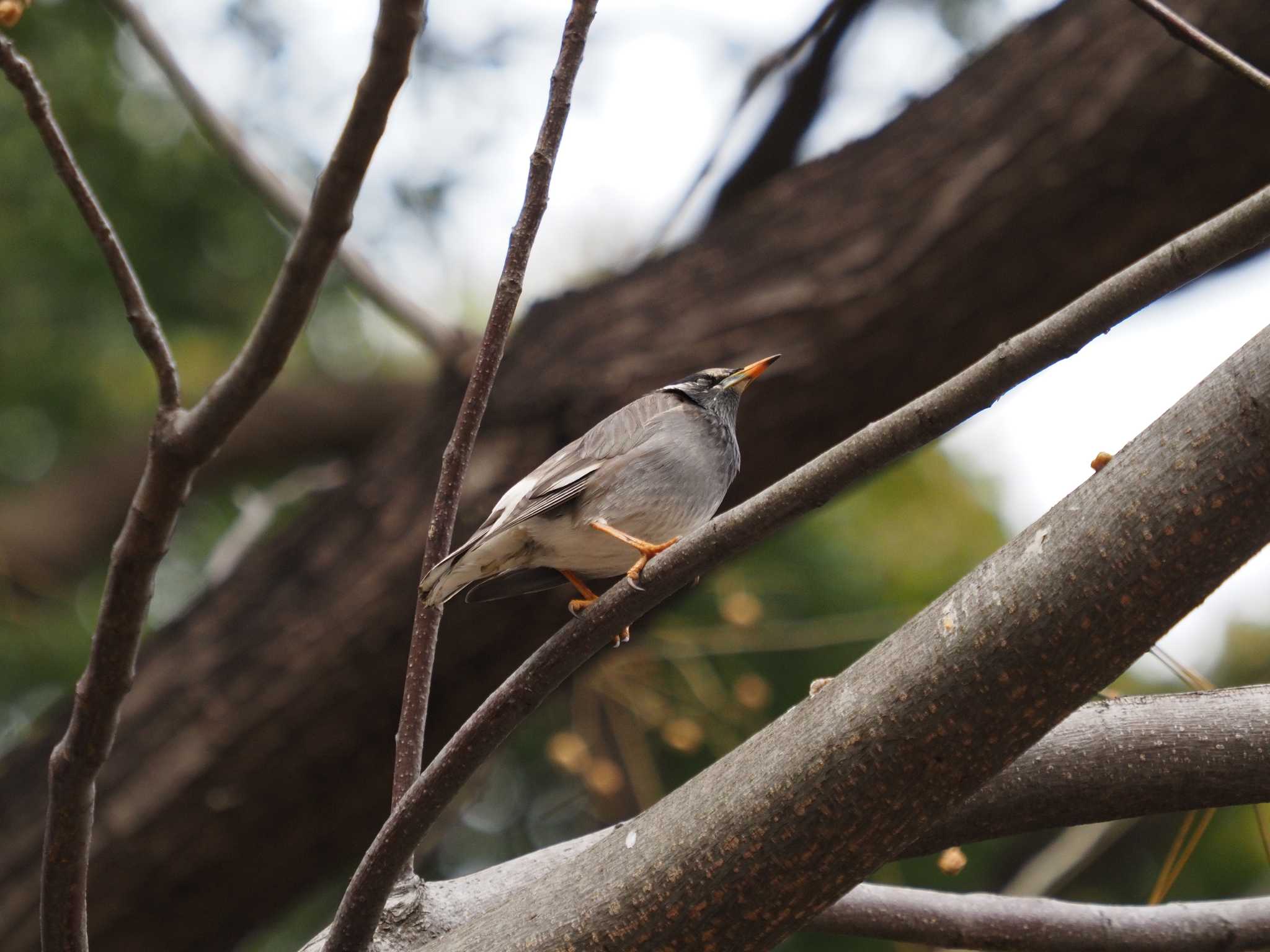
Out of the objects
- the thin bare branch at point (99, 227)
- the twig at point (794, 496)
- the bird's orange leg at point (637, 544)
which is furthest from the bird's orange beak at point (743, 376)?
the thin bare branch at point (99, 227)

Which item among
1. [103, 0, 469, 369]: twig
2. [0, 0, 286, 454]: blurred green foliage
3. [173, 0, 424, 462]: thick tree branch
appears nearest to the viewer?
[173, 0, 424, 462]: thick tree branch

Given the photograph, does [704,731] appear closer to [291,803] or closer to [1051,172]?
[291,803]

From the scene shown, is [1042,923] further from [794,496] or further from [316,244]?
[316,244]

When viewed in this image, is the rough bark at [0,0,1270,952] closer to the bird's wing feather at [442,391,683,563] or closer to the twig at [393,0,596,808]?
the bird's wing feather at [442,391,683,563]

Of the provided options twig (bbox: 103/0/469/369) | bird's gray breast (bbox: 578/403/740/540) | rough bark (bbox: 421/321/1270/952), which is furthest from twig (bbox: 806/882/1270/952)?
twig (bbox: 103/0/469/369)

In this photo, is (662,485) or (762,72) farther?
(762,72)

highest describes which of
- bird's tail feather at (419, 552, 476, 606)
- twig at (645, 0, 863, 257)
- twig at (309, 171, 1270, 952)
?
twig at (645, 0, 863, 257)

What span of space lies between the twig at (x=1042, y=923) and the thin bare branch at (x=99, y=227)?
1508 millimetres

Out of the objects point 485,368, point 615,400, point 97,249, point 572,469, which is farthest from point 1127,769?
point 97,249

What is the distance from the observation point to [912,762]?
1.57 meters

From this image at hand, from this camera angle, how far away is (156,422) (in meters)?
1.74

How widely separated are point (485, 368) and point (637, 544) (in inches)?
22.6

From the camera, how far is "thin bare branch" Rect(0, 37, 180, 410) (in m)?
1.77

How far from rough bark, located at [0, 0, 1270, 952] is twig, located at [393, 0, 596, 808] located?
154 cm
